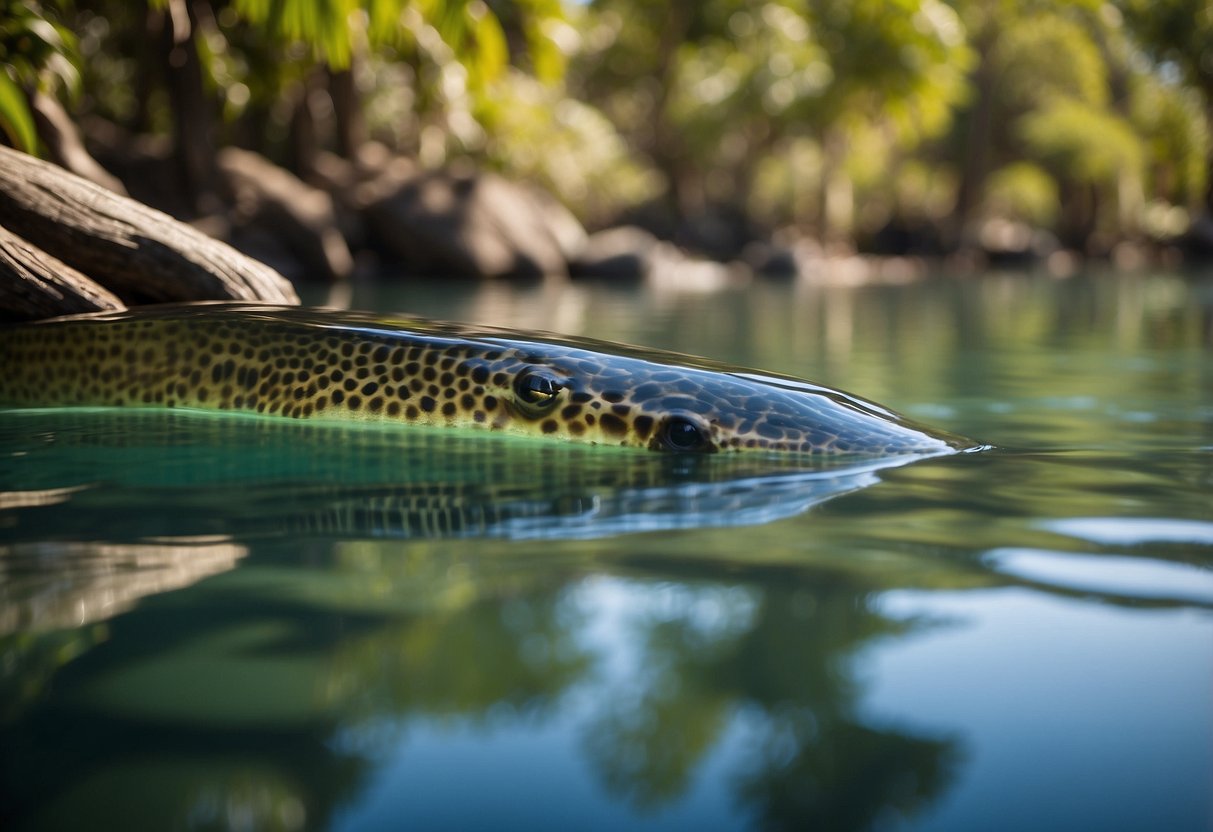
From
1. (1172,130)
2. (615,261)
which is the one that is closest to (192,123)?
(615,261)

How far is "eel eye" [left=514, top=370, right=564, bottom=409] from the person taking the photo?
430 cm

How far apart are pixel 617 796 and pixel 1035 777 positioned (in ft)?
1.87

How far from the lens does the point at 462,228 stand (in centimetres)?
2450

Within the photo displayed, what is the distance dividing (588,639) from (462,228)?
22.9 meters

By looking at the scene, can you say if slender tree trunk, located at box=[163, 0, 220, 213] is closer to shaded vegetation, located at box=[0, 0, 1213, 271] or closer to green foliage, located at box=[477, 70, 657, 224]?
shaded vegetation, located at box=[0, 0, 1213, 271]

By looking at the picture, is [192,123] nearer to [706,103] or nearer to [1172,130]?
[706,103]

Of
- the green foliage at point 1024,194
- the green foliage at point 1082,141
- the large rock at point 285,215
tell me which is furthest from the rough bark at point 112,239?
the green foliage at point 1024,194

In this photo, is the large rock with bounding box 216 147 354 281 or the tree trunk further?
the tree trunk

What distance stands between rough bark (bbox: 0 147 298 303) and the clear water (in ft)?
6.02

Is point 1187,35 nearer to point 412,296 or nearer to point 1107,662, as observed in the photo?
point 412,296

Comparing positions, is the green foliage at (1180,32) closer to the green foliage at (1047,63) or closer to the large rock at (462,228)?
the green foliage at (1047,63)

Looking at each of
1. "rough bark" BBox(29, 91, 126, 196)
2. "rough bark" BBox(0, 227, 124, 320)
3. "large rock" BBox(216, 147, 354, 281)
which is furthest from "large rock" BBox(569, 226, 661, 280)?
"rough bark" BBox(0, 227, 124, 320)

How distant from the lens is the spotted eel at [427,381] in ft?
13.7

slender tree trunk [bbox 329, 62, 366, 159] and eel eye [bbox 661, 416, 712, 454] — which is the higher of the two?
slender tree trunk [bbox 329, 62, 366, 159]
